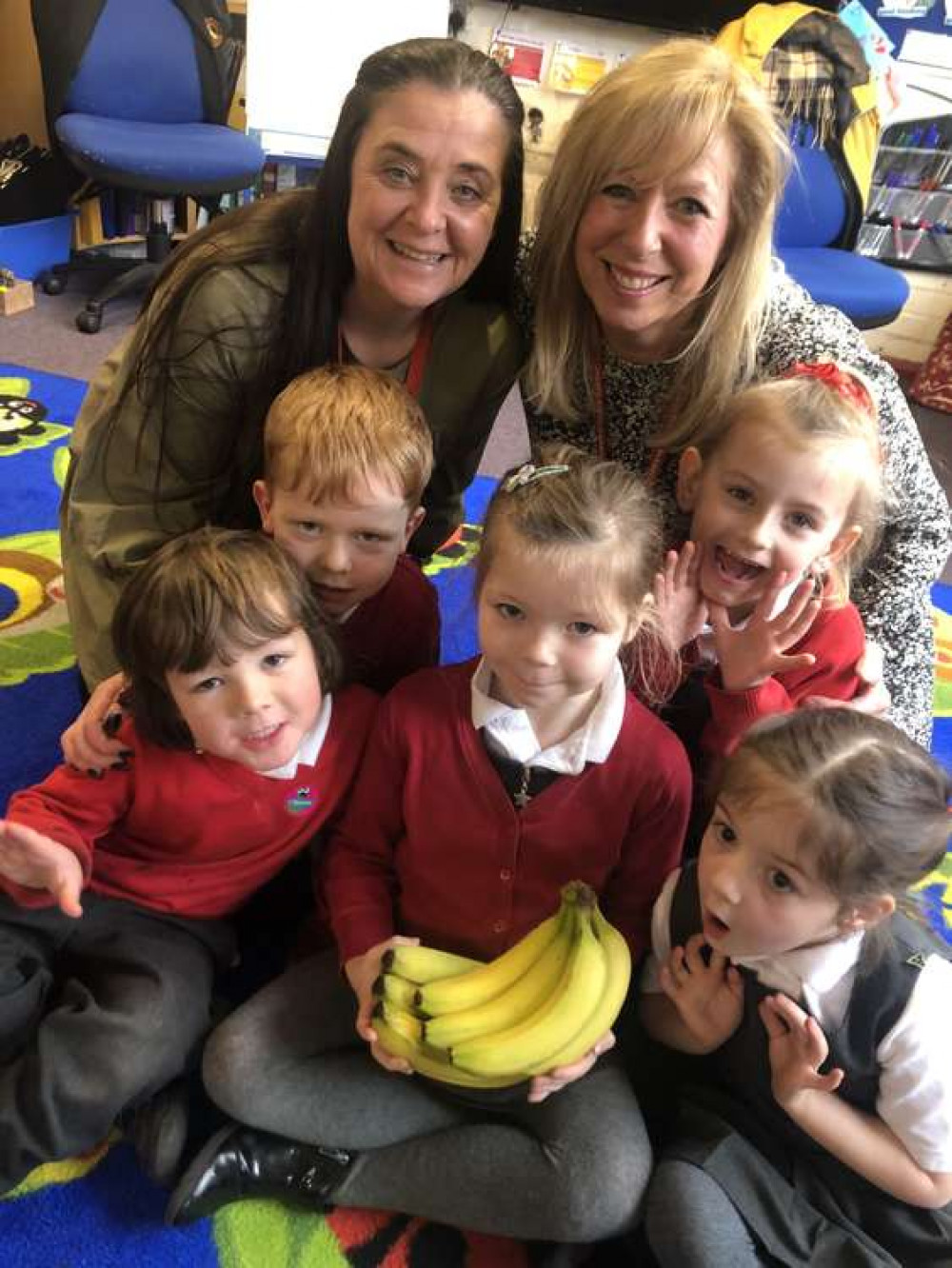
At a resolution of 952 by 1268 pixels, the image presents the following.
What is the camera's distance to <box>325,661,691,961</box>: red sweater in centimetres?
111

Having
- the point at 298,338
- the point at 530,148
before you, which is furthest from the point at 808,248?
the point at 298,338

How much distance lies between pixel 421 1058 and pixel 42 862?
46 cm

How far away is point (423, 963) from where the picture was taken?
1.06m

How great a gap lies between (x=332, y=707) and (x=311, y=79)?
11.0 ft

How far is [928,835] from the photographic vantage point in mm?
946

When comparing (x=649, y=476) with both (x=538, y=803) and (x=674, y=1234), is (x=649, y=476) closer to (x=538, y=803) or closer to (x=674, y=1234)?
(x=538, y=803)

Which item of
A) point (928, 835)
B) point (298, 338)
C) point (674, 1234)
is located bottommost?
point (674, 1234)

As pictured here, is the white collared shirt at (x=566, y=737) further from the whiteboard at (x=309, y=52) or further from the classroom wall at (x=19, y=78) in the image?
the classroom wall at (x=19, y=78)

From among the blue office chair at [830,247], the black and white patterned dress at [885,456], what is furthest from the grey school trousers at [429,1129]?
the blue office chair at [830,247]

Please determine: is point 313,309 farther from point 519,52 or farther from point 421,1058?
point 519,52

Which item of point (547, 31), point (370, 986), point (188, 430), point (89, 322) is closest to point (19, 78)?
point (89, 322)

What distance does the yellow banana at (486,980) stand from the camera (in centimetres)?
103

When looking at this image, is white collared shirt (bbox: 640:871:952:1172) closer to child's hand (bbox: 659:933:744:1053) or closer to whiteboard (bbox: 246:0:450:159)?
child's hand (bbox: 659:933:744:1053)

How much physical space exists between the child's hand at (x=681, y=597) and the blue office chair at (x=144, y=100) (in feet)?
8.24
